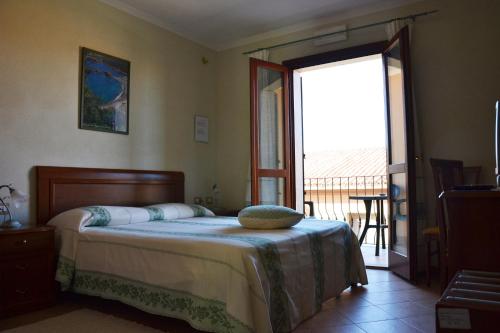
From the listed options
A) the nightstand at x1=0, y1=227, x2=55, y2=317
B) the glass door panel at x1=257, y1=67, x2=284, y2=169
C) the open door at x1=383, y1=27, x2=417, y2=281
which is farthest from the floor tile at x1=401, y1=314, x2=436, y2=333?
the nightstand at x1=0, y1=227, x2=55, y2=317

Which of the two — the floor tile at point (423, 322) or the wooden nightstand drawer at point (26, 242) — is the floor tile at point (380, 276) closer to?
the floor tile at point (423, 322)

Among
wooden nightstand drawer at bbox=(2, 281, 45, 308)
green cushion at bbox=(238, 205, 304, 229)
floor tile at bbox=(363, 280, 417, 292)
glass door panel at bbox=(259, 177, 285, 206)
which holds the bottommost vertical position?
floor tile at bbox=(363, 280, 417, 292)

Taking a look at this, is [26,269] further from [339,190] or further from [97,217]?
[339,190]

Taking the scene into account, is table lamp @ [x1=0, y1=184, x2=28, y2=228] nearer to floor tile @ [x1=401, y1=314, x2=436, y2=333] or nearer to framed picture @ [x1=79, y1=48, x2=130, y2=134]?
framed picture @ [x1=79, y1=48, x2=130, y2=134]

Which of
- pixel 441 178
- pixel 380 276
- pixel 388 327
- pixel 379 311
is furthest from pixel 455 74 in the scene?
pixel 388 327

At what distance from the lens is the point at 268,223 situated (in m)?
2.63


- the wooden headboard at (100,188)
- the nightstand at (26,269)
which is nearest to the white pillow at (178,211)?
the wooden headboard at (100,188)

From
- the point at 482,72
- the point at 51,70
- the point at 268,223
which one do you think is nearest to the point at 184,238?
the point at 268,223

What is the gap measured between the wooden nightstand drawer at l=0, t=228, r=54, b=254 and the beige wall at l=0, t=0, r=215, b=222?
492mm

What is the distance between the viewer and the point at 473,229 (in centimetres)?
132

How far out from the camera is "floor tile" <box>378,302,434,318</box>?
2.54 meters

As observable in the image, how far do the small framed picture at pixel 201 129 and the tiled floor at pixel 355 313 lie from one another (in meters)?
2.39

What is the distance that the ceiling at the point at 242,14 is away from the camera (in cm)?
392

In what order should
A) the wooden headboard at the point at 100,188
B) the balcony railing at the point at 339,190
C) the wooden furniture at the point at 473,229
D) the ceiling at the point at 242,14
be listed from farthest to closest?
the balcony railing at the point at 339,190
the ceiling at the point at 242,14
the wooden headboard at the point at 100,188
the wooden furniture at the point at 473,229
